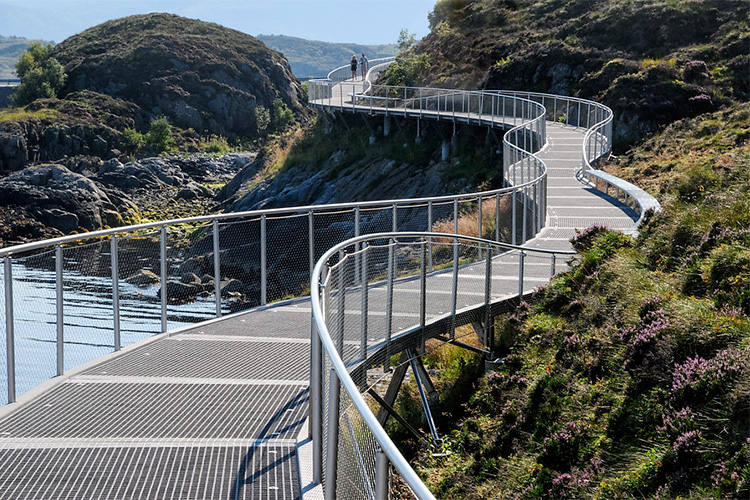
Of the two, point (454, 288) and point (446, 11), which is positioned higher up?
point (446, 11)

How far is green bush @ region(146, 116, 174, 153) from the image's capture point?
71.9 metres

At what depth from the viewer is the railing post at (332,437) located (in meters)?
4.37

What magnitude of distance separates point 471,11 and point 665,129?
32314mm

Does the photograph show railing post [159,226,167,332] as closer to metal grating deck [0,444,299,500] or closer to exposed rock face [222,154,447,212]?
metal grating deck [0,444,299,500]

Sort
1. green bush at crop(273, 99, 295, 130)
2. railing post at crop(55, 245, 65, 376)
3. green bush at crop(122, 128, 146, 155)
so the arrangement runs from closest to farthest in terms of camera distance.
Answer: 1. railing post at crop(55, 245, 65, 376)
2. green bush at crop(122, 128, 146, 155)
3. green bush at crop(273, 99, 295, 130)

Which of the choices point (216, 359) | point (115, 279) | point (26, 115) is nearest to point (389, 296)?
point (216, 359)

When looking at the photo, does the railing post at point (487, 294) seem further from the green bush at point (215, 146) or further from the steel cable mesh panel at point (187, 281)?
the green bush at point (215, 146)

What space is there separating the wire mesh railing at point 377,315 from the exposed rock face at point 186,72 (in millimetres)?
70885

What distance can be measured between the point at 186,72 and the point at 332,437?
85.9 metres

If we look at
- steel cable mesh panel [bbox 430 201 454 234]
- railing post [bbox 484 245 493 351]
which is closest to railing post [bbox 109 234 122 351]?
railing post [bbox 484 245 493 351]

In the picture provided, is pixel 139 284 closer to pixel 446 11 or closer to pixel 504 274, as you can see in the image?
pixel 504 274

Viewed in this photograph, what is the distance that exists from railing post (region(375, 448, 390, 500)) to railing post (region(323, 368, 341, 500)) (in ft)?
4.23

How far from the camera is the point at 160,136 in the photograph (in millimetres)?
72688

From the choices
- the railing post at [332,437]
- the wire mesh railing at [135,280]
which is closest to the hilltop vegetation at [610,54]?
the wire mesh railing at [135,280]
